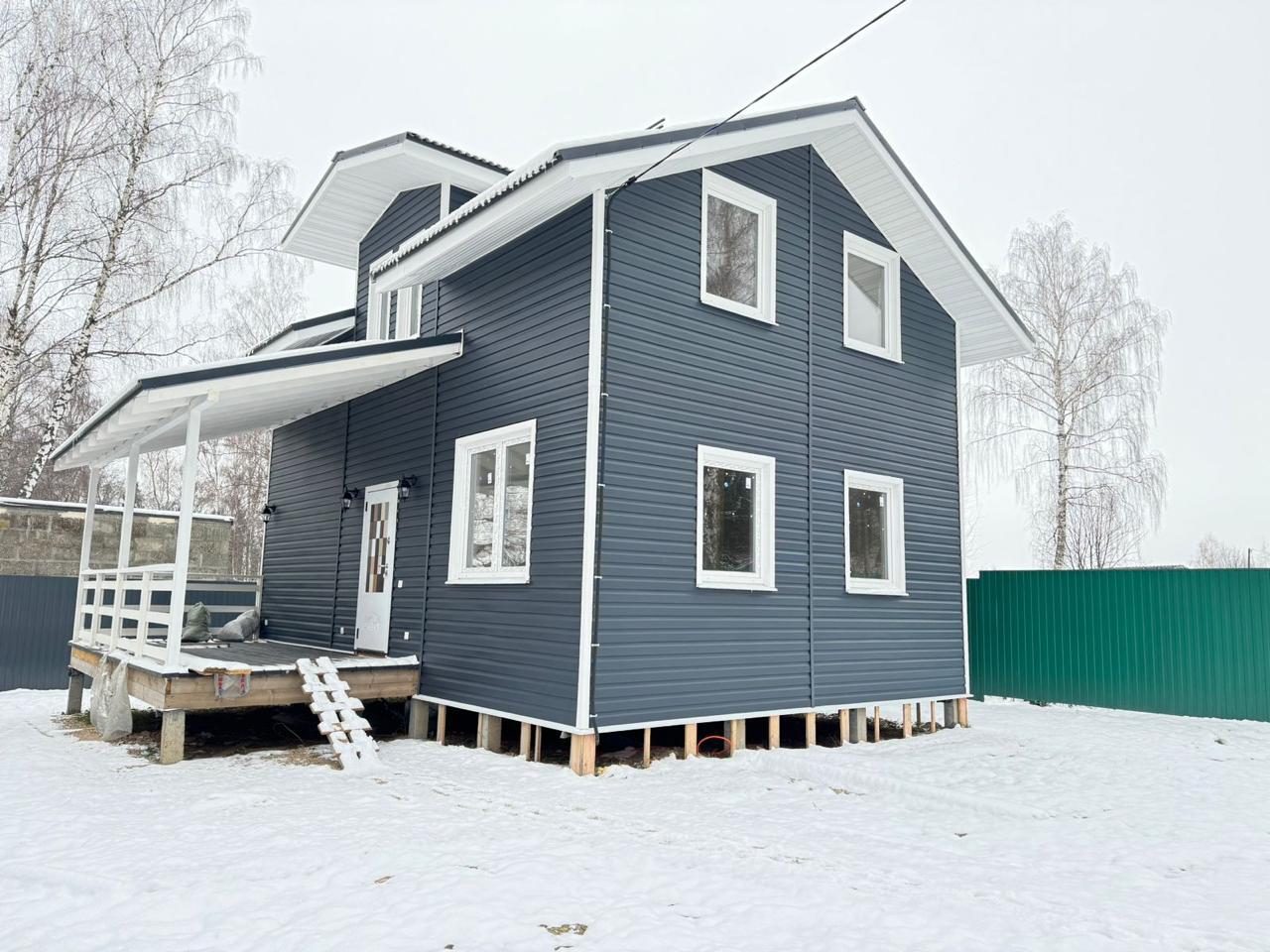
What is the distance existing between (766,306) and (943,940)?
624 centimetres

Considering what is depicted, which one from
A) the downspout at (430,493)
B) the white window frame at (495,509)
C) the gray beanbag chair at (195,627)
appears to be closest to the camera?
the white window frame at (495,509)

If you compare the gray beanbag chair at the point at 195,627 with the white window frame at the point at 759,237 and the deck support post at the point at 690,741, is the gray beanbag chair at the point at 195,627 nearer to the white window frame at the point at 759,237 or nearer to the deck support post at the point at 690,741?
the deck support post at the point at 690,741

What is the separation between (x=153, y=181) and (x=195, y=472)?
36.6ft

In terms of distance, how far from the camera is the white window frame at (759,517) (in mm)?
8203

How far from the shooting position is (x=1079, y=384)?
19562 mm

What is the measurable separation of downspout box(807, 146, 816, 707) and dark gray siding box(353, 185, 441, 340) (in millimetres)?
4122

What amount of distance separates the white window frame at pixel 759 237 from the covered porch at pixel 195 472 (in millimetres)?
2654

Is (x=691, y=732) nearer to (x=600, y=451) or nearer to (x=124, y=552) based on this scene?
(x=600, y=451)

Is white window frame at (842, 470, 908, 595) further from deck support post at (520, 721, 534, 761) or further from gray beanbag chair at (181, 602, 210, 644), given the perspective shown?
gray beanbag chair at (181, 602, 210, 644)

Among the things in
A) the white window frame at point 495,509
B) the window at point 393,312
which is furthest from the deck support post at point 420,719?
the window at point 393,312

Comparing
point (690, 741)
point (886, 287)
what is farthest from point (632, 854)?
point (886, 287)

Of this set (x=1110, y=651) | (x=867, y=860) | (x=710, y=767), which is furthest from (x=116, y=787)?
(x=1110, y=651)

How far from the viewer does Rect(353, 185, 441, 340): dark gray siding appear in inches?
414

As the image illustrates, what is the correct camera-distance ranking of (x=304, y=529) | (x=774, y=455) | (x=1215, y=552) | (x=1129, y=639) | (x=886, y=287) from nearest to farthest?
(x=774, y=455) → (x=886, y=287) → (x=1129, y=639) → (x=304, y=529) → (x=1215, y=552)
